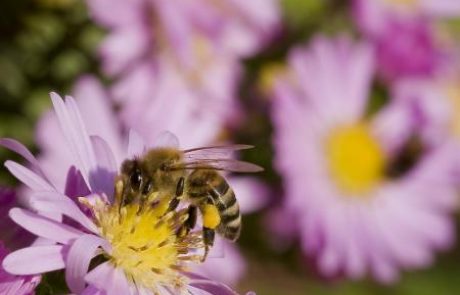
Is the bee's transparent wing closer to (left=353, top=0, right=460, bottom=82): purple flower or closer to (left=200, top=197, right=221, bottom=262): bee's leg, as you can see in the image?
(left=200, top=197, right=221, bottom=262): bee's leg

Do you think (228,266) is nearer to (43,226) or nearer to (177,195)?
(177,195)

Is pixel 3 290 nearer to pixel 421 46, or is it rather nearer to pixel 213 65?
pixel 213 65

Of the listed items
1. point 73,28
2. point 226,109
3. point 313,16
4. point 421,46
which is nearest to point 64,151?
point 73,28

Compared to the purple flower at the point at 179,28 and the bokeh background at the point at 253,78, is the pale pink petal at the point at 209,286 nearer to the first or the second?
the bokeh background at the point at 253,78

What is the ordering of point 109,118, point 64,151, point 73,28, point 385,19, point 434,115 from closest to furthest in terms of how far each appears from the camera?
1. point 64,151
2. point 109,118
3. point 73,28
4. point 385,19
5. point 434,115

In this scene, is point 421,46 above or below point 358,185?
above

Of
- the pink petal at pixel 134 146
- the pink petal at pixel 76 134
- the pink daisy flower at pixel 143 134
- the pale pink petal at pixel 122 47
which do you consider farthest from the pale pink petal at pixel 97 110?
the pink petal at pixel 76 134

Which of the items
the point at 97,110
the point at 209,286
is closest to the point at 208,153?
the point at 209,286
